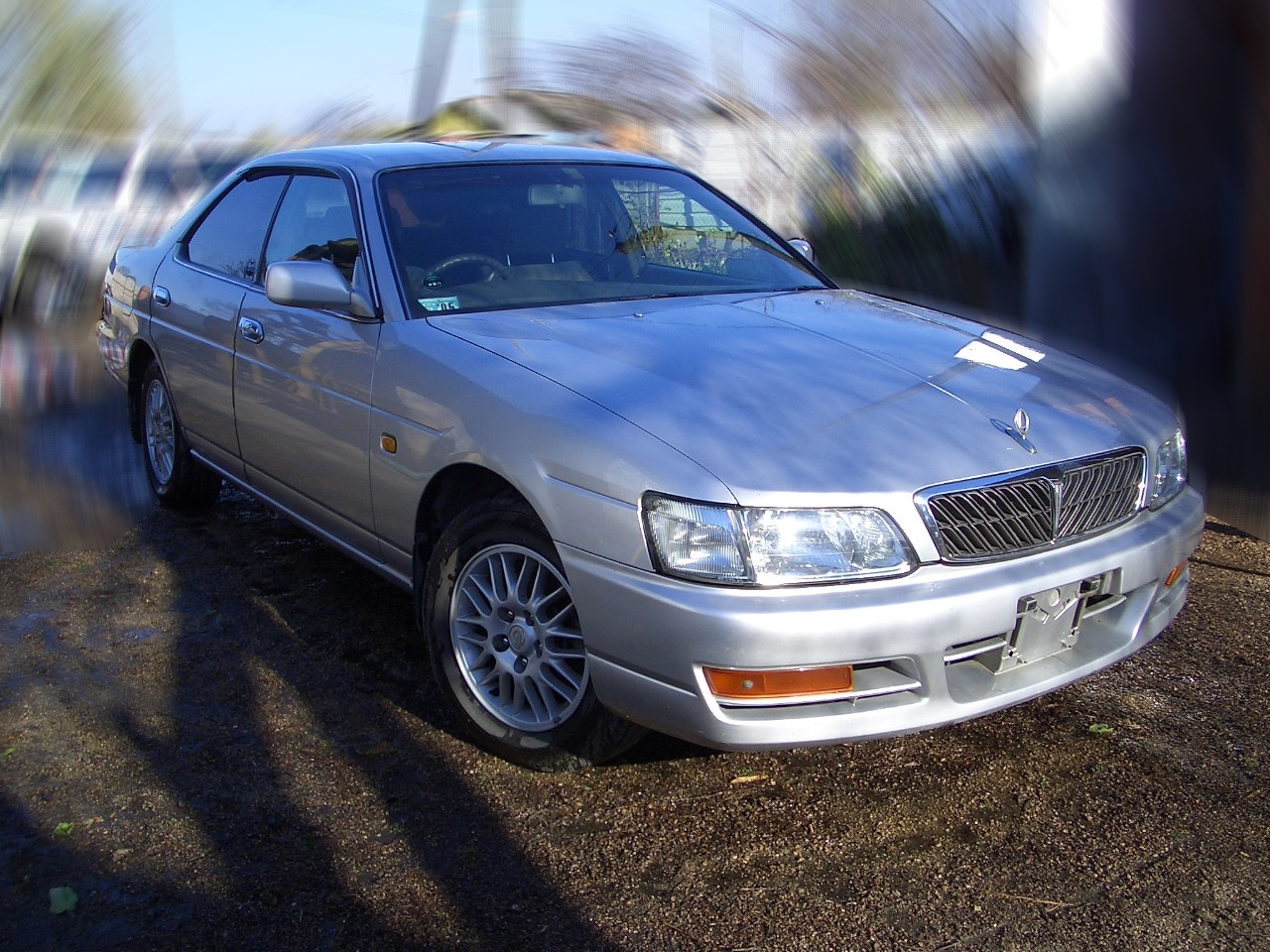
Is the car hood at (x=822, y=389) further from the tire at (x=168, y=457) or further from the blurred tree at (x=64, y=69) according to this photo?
the blurred tree at (x=64, y=69)

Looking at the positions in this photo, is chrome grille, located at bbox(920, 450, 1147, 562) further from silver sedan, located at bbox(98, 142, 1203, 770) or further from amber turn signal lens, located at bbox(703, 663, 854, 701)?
amber turn signal lens, located at bbox(703, 663, 854, 701)

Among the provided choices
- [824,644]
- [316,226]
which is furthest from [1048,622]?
[316,226]

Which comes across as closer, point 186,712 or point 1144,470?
point 1144,470

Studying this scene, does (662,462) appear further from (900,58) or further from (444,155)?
(900,58)

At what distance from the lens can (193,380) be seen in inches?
202

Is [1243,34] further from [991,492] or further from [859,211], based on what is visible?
[991,492]

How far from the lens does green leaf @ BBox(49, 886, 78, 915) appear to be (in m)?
2.86

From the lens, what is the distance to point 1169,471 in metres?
3.64

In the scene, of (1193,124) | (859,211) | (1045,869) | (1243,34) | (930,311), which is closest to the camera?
(1045,869)

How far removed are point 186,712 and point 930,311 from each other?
8.97 ft

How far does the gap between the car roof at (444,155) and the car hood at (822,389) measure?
0.87m

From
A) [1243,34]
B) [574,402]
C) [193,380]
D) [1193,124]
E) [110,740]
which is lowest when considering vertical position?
[110,740]

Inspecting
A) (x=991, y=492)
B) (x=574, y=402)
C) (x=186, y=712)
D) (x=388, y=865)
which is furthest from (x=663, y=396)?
(x=186, y=712)

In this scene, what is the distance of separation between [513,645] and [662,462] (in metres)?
0.78
